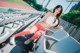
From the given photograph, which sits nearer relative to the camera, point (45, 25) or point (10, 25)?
point (45, 25)

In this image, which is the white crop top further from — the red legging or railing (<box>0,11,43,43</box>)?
railing (<box>0,11,43,43</box>)

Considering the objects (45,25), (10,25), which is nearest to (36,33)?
(45,25)

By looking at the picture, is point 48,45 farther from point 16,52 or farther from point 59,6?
point 59,6

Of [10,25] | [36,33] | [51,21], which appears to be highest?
[51,21]

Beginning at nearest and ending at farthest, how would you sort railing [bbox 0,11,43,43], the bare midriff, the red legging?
railing [bbox 0,11,43,43], the red legging, the bare midriff

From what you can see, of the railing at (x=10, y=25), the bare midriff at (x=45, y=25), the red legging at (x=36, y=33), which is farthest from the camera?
the bare midriff at (x=45, y=25)

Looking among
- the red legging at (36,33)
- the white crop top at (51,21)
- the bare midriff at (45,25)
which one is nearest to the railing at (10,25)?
the red legging at (36,33)

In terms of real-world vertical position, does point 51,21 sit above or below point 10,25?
above

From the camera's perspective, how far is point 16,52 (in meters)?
4.18

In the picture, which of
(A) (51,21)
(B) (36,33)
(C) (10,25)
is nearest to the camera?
(B) (36,33)

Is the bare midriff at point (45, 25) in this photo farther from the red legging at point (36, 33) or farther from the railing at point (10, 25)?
the railing at point (10, 25)

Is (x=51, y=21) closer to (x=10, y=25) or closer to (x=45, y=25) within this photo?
(x=45, y=25)

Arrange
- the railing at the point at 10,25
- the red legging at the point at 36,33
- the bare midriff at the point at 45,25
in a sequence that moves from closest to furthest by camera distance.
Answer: the railing at the point at 10,25 < the red legging at the point at 36,33 < the bare midriff at the point at 45,25

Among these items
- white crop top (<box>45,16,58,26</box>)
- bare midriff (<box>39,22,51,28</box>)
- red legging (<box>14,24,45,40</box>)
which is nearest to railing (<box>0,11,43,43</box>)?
red legging (<box>14,24,45,40</box>)
